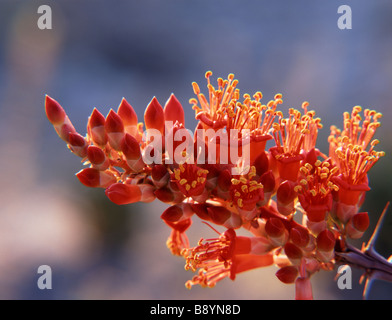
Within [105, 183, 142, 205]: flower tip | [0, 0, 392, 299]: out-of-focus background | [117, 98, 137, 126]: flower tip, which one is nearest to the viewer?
[105, 183, 142, 205]: flower tip

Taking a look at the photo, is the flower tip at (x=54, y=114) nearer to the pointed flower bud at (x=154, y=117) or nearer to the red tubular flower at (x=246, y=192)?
the pointed flower bud at (x=154, y=117)

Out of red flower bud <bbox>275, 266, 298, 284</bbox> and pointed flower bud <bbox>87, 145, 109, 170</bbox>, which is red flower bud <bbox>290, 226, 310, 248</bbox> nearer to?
red flower bud <bbox>275, 266, 298, 284</bbox>

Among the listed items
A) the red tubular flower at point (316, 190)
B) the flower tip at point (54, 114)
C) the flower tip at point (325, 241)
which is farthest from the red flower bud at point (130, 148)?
the flower tip at point (325, 241)

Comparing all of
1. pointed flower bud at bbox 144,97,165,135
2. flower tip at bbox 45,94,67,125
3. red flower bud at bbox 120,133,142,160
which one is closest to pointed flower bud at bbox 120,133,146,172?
red flower bud at bbox 120,133,142,160

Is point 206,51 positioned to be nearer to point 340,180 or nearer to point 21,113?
point 21,113

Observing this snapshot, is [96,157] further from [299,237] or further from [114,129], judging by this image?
[299,237]

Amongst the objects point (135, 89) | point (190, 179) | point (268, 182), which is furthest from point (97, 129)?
point (135, 89)

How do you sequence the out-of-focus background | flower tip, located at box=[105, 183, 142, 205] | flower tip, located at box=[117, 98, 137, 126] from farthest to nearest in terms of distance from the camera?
the out-of-focus background < flower tip, located at box=[117, 98, 137, 126] < flower tip, located at box=[105, 183, 142, 205]
